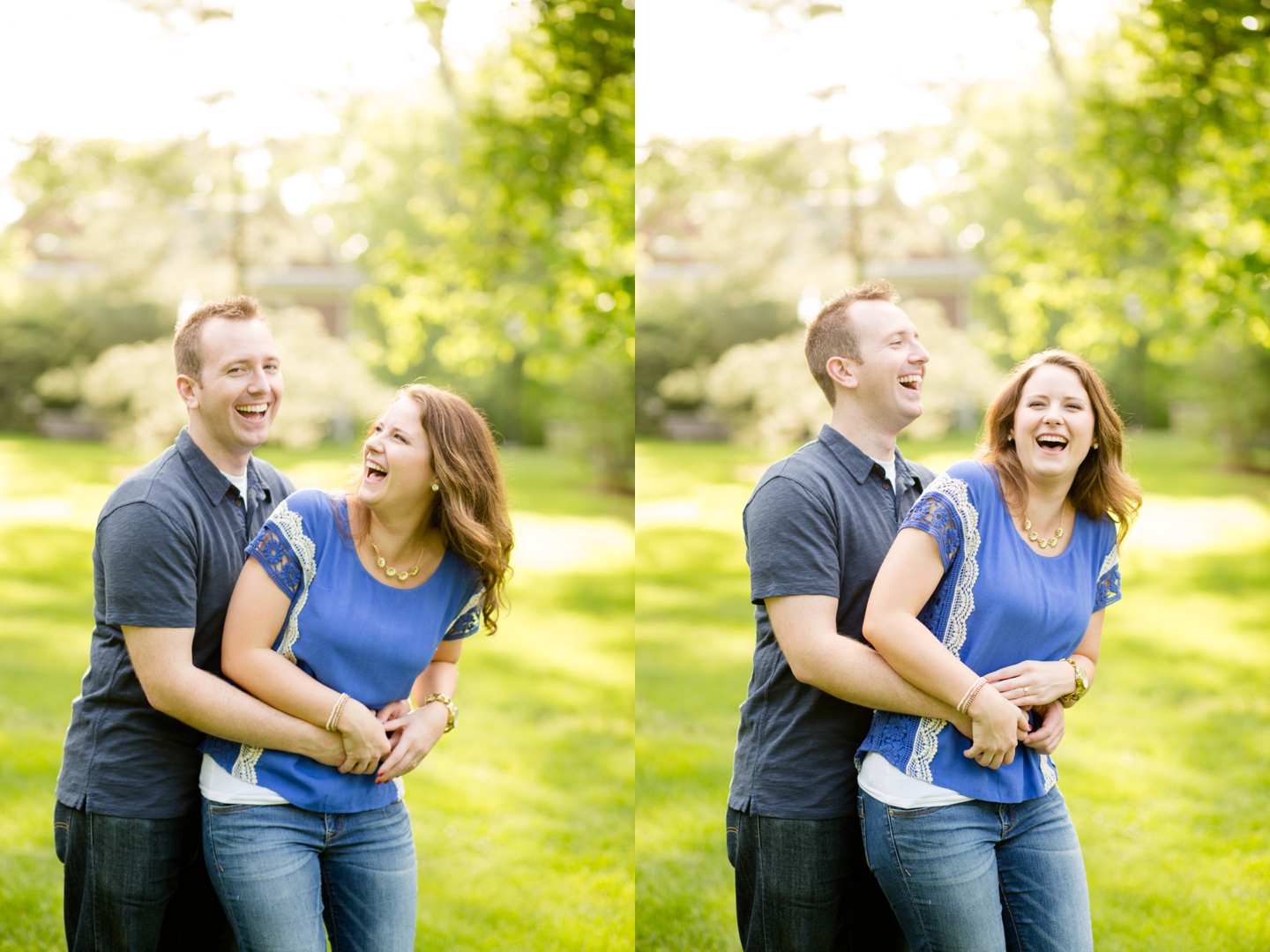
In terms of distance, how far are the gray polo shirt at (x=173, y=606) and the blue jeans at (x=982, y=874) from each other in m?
1.18

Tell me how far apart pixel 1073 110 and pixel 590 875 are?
5.43 m

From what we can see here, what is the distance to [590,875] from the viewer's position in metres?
4.16

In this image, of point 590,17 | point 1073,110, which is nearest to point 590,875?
point 590,17

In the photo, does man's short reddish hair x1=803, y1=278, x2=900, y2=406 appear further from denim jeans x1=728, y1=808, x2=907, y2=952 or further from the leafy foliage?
the leafy foliage

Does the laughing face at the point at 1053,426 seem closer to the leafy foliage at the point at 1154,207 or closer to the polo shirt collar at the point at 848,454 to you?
the polo shirt collar at the point at 848,454

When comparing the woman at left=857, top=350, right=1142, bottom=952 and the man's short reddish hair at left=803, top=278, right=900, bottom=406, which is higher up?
the man's short reddish hair at left=803, top=278, right=900, bottom=406

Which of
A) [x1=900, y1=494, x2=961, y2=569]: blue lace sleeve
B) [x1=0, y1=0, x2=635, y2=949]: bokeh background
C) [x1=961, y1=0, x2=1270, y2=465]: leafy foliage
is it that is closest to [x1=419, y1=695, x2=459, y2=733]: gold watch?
[x1=900, y1=494, x2=961, y2=569]: blue lace sleeve

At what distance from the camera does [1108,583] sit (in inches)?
76.0

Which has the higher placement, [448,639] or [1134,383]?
[1134,383]

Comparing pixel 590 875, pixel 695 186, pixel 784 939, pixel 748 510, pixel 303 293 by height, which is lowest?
pixel 590 875

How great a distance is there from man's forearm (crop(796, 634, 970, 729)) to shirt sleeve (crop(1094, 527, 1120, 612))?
15.6 inches

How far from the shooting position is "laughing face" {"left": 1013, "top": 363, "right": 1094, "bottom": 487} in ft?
5.79

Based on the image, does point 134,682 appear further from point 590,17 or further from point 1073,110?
point 1073,110

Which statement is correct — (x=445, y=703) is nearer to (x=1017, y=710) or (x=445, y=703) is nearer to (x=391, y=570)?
(x=391, y=570)
